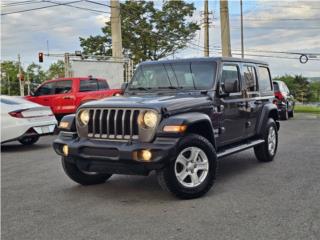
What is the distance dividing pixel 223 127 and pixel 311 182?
1.48 meters

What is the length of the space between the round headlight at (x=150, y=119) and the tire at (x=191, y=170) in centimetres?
40

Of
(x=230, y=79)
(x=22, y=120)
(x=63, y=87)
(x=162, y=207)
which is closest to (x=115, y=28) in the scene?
(x=63, y=87)

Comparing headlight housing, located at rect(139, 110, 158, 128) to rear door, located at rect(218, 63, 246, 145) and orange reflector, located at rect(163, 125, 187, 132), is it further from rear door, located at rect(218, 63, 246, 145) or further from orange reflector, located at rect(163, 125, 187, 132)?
rear door, located at rect(218, 63, 246, 145)

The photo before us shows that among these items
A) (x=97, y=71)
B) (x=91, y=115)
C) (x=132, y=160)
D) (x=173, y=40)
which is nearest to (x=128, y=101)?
(x=91, y=115)

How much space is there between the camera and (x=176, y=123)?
18.7 ft

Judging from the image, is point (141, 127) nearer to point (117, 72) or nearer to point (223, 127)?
point (223, 127)

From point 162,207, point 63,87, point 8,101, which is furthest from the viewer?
point 63,87

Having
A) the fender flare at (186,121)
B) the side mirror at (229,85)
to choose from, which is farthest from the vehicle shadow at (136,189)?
the side mirror at (229,85)

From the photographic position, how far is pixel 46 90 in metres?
16.2

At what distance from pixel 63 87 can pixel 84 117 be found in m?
10.1

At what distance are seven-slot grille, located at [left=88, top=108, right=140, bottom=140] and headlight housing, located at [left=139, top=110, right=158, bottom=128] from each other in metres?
0.08

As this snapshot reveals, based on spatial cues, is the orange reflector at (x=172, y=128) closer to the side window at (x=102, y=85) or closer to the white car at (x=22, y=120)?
the white car at (x=22, y=120)

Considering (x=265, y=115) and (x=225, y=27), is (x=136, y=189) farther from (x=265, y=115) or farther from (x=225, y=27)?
(x=225, y=27)

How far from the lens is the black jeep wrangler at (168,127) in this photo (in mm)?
5691
